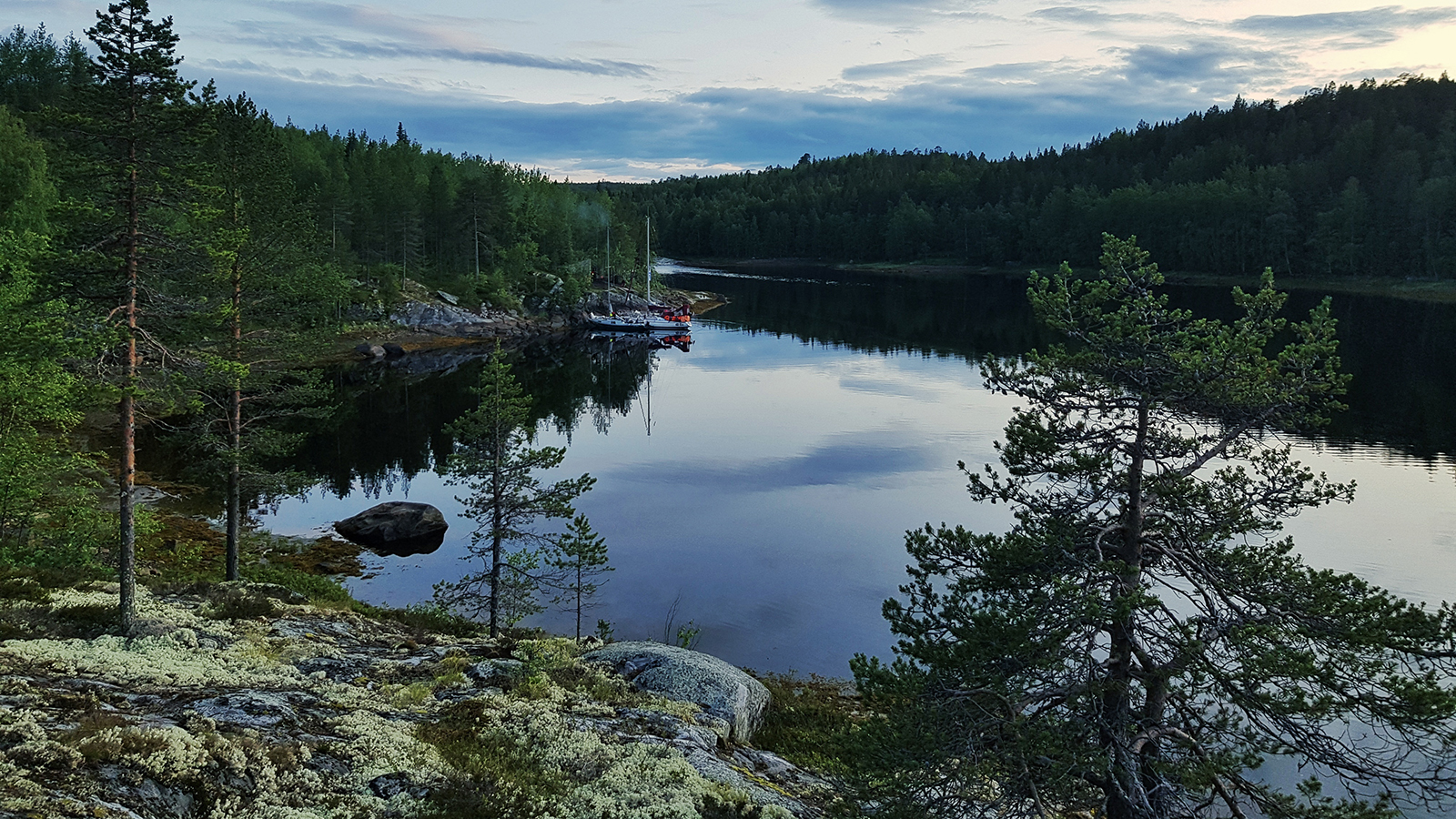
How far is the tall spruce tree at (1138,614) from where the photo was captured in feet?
32.9

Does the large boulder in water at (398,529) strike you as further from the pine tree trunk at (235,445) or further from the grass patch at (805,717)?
the grass patch at (805,717)

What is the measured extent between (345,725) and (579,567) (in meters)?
13.3

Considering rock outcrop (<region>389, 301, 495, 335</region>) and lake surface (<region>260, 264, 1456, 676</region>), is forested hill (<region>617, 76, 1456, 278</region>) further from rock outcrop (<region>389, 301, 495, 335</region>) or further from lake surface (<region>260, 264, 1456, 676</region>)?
rock outcrop (<region>389, 301, 495, 335</region>)

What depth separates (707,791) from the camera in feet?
44.0

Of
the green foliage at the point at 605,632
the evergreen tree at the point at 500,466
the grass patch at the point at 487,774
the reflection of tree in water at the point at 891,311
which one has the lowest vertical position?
the green foliage at the point at 605,632

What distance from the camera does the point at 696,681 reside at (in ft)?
63.1

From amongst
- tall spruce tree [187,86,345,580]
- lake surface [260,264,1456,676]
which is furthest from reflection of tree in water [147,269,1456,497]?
tall spruce tree [187,86,345,580]

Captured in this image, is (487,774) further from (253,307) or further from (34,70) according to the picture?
(34,70)

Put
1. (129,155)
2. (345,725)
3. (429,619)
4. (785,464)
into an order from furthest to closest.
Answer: (785,464) < (429,619) < (129,155) < (345,725)

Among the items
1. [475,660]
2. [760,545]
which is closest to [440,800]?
[475,660]

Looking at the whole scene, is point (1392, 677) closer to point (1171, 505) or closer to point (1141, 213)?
point (1171, 505)

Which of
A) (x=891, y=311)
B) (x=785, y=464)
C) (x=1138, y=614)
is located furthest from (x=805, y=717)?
(x=891, y=311)

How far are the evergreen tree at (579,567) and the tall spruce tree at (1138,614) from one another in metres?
15.4

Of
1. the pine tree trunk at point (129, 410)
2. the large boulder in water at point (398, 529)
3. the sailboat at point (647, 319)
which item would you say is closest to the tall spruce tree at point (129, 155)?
the pine tree trunk at point (129, 410)
